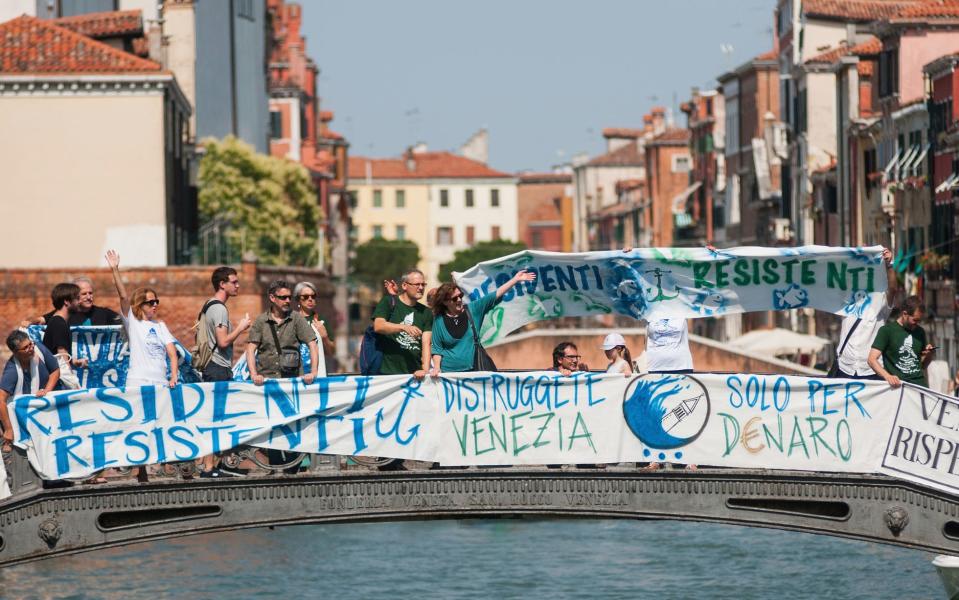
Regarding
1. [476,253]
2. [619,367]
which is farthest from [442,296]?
[476,253]

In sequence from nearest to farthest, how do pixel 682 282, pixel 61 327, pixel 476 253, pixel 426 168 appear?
1. pixel 61 327
2. pixel 682 282
3. pixel 476 253
4. pixel 426 168

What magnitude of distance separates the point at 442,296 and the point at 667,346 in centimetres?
270

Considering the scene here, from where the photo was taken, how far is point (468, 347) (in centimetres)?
2017

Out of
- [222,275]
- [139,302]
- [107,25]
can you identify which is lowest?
[139,302]

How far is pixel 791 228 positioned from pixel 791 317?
449cm

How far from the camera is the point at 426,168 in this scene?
559 feet

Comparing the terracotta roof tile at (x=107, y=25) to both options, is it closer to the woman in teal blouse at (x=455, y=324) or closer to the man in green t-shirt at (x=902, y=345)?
the woman in teal blouse at (x=455, y=324)

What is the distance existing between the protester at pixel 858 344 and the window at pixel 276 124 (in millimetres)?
84338

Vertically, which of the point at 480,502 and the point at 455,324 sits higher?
the point at 455,324

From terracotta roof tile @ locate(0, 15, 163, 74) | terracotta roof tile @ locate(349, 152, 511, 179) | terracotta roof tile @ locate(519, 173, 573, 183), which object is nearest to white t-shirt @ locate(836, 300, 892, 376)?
terracotta roof tile @ locate(0, 15, 163, 74)

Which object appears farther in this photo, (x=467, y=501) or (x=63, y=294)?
(x=63, y=294)

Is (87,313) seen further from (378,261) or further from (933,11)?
(378,261)

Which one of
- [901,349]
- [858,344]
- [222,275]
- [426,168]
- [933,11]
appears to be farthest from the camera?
[426,168]

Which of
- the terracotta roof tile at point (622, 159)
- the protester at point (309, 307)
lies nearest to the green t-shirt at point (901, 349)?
the protester at point (309, 307)
